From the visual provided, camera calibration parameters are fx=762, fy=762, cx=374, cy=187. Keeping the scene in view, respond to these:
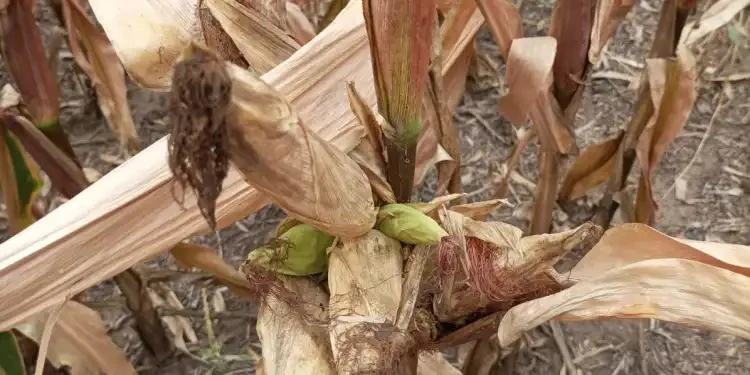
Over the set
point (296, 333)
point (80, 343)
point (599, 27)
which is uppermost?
point (599, 27)

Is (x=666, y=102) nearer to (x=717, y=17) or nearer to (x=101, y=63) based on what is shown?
(x=717, y=17)

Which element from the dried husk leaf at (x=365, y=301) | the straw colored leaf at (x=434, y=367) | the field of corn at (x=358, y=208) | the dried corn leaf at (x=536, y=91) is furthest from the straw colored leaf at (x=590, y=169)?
the dried husk leaf at (x=365, y=301)

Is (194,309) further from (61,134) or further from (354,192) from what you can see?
(354,192)

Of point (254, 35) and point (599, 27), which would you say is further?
point (599, 27)

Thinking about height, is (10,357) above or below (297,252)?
below

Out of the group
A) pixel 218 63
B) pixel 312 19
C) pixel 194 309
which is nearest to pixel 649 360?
pixel 194 309

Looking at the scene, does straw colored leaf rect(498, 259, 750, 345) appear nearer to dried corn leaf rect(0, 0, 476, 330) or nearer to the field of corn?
the field of corn

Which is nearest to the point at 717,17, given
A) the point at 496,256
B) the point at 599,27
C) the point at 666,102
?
the point at 666,102
